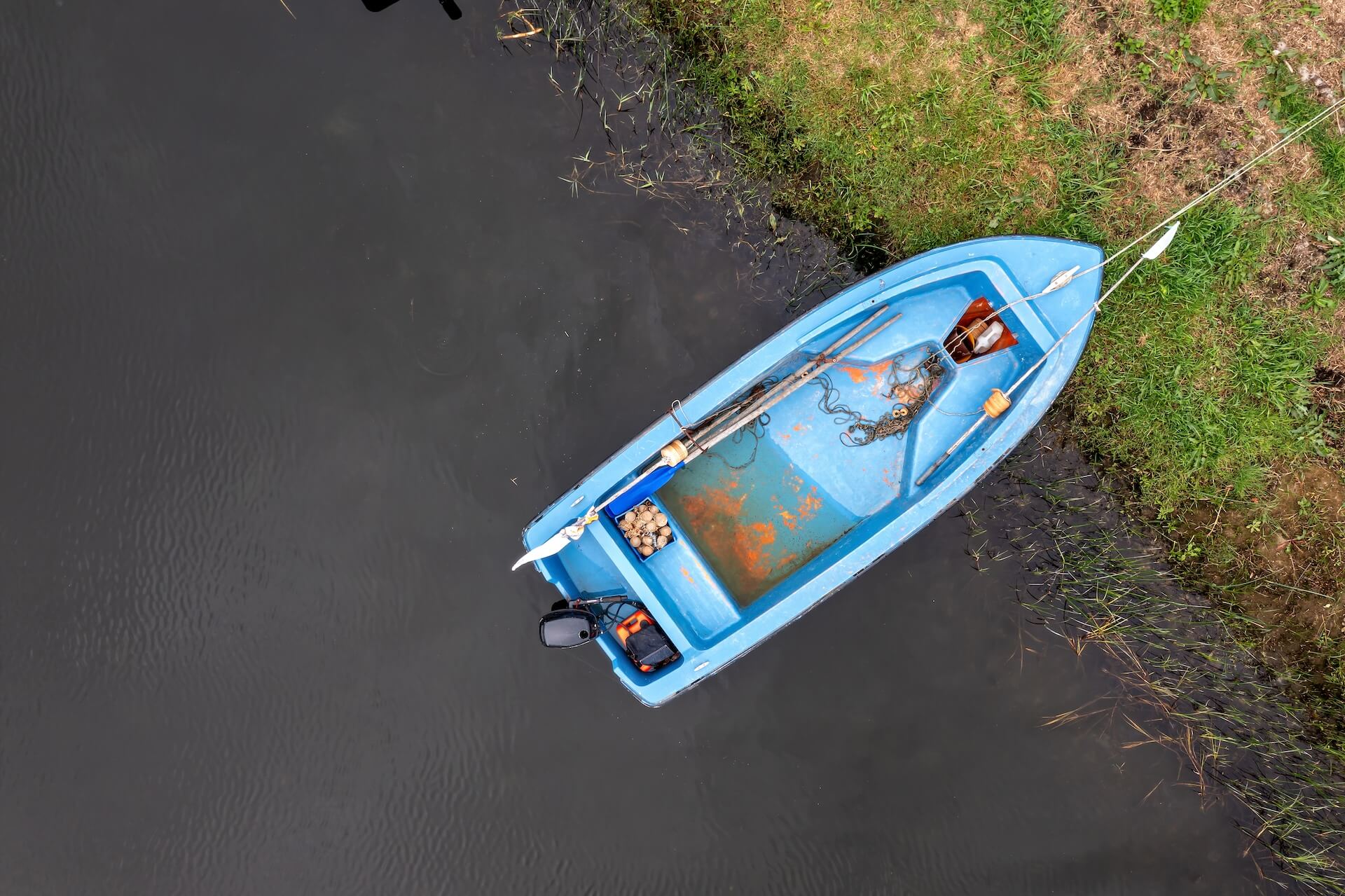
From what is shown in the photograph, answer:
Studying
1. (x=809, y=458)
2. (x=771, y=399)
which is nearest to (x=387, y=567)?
(x=771, y=399)

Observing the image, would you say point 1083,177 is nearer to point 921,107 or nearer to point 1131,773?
point 921,107

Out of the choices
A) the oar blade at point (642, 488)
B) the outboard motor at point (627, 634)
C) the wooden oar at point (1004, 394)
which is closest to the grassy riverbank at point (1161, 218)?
the wooden oar at point (1004, 394)

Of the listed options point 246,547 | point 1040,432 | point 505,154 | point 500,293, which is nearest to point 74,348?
point 246,547

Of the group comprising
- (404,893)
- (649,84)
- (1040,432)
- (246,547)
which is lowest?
(1040,432)

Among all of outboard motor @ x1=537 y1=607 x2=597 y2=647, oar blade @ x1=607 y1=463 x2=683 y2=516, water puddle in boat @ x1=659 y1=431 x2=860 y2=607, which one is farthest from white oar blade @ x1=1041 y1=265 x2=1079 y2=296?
outboard motor @ x1=537 y1=607 x2=597 y2=647

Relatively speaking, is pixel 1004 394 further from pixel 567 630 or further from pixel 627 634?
pixel 567 630
